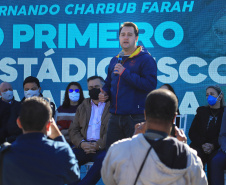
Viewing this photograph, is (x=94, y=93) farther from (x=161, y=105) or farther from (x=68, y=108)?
(x=161, y=105)

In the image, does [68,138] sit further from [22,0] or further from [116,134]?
[22,0]

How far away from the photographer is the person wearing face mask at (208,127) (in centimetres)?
382

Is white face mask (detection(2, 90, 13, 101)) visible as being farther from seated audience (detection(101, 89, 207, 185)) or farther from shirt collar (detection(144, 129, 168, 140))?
shirt collar (detection(144, 129, 168, 140))

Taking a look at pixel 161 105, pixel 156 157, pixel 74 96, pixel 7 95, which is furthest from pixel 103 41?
pixel 156 157

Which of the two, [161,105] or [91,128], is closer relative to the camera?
[161,105]

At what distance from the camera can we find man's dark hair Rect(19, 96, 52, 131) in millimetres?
1774

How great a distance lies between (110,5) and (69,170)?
354cm

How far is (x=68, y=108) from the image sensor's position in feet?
14.4

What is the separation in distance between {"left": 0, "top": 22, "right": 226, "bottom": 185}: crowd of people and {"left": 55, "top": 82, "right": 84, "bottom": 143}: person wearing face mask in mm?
A: 12

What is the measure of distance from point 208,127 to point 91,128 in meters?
1.27

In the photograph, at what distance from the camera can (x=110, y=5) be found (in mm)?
4941

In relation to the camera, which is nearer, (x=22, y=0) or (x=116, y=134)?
(x=116, y=134)

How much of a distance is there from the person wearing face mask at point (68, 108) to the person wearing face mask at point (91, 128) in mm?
225

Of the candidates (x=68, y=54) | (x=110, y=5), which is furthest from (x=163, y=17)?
(x=68, y=54)
